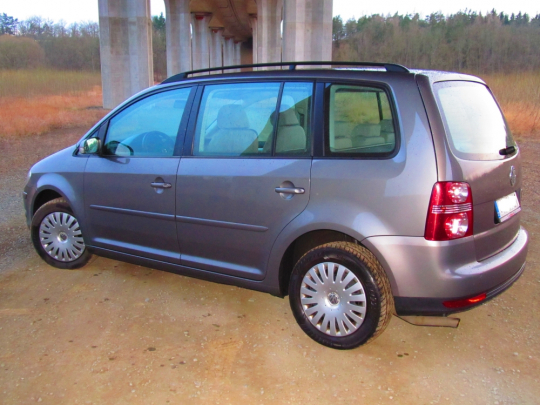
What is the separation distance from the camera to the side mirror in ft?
14.5

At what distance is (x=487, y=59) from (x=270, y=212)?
116 feet

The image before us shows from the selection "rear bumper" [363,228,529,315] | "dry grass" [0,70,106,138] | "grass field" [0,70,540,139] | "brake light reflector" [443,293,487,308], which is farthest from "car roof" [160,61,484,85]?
"dry grass" [0,70,106,138]

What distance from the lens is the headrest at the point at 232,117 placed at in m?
3.76

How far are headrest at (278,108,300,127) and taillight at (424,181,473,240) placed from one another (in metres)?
1.05

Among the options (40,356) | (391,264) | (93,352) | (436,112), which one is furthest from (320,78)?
(40,356)

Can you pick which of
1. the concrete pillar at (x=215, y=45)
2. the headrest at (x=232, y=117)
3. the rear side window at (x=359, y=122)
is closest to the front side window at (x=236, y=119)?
the headrest at (x=232, y=117)

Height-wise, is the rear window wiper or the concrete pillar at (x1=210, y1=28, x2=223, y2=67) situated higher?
the concrete pillar at (x1=210, y1=28, x2=223, y2=67)

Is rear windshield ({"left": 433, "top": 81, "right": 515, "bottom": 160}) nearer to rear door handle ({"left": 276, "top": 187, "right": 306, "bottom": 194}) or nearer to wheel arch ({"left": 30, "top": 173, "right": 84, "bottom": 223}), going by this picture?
rear door handle ({"left": 276, "top": 187, "right": 306, "bottom": 194})

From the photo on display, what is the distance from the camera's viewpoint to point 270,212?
347 cm

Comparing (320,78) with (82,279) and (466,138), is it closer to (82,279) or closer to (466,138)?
(466,138)

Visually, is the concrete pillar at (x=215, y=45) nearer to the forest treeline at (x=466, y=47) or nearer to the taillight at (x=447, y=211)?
the forest treeline at (x=466, y=47)

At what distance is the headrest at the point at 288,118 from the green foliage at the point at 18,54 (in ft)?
109

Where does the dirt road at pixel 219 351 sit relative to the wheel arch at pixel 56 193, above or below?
below

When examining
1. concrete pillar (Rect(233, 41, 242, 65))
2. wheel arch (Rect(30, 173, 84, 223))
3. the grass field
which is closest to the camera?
wheel arch (Rect(30, 173, 84, 223))
